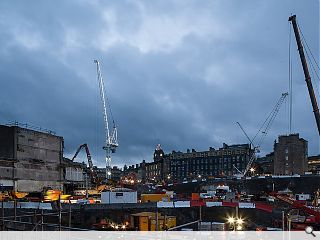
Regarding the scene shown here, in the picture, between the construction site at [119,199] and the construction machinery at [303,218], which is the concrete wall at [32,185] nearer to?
the construction site at [119,199]

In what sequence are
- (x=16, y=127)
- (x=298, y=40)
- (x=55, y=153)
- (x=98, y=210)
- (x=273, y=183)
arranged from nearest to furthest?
(x=98, y=210) < (x=298, y=40) < (x=16, y=127) < (x=55, y=153) < (x=273, y=183)

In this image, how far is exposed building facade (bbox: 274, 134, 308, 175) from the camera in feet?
599

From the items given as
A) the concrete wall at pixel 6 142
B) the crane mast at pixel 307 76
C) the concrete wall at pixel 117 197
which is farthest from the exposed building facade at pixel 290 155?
the concrete wall at pixel 117 197

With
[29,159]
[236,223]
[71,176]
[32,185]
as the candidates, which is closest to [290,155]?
[71,176]

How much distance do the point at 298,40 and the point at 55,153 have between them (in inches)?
2144

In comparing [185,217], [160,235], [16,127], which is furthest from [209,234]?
[16,127]

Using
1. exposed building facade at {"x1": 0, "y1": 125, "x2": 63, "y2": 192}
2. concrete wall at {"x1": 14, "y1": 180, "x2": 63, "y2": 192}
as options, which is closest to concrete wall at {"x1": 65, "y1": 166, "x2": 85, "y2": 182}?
exposed building facade at {"x1": 0, "y1": 125, "x2": 63, "y2": 192}

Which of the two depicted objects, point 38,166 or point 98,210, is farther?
point 38,166

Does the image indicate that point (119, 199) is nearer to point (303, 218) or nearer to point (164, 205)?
point (164, 205)

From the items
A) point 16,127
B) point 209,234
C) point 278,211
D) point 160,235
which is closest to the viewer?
point 160,235

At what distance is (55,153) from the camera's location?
89.7 metres

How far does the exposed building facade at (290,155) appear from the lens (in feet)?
599

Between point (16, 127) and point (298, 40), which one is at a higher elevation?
point (298, 40)

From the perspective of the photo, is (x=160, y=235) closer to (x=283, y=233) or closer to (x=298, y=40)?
(x=283, y=233)
